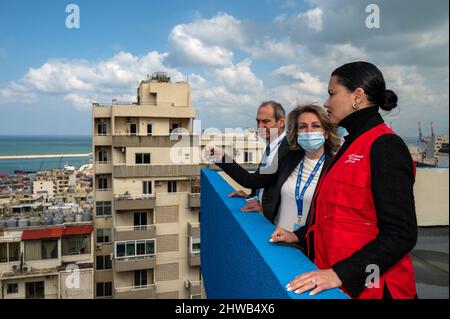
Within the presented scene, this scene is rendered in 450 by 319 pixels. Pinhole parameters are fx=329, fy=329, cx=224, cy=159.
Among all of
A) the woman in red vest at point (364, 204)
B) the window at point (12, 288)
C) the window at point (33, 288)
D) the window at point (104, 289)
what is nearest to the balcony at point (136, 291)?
the window at point (104, 289)

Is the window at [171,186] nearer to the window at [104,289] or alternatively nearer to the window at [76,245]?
the window at [76,245]

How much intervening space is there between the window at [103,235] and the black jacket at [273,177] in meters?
10.9

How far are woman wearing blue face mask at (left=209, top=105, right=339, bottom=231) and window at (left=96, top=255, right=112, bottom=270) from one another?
1178cm

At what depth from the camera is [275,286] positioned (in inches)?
37.9

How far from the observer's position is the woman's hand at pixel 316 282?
0.83 meters

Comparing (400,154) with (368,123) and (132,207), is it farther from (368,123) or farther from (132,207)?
(132,207)

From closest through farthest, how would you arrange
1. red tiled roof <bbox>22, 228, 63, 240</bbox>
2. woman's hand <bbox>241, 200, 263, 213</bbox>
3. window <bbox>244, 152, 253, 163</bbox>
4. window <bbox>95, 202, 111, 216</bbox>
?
woman's hand <bbox>241, 200, 263, 213</bbox> < red tiled roof <bbox>22, 228, 63, 240</bbox> < window <bbox>95, 202, 111, 216</bbox> < window <bbox>244, 152, 253, 163</bbox>

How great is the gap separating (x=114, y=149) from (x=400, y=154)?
11.2 meters

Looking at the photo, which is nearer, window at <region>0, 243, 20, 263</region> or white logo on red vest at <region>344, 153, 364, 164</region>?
white logo on red vest at <region>344, 153, 364, 164</region>

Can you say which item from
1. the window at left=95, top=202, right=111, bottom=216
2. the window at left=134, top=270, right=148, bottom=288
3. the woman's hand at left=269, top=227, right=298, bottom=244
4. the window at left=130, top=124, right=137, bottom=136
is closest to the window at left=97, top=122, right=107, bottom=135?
the window at left=130, top=124, right=137, bottom=136

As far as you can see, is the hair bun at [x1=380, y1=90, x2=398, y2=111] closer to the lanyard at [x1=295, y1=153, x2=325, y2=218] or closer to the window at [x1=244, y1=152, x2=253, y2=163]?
the lanyard at [x1=295, y1=153, x2=325, y2=218]

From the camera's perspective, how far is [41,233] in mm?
10266

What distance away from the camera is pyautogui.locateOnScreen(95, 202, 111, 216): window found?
1173 centimetres
